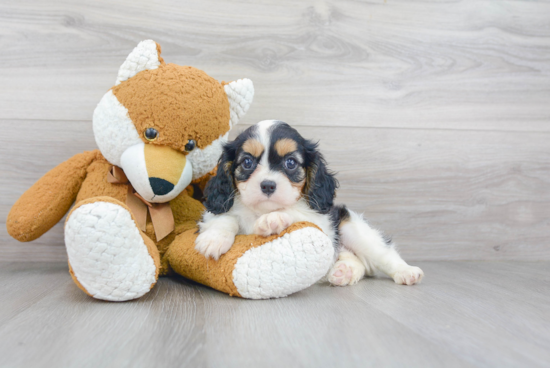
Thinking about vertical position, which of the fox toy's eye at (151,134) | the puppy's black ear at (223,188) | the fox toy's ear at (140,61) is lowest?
the puppy's black ear at (223,188)

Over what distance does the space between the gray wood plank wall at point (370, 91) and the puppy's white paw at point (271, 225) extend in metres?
0.87

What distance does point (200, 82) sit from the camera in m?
1.58

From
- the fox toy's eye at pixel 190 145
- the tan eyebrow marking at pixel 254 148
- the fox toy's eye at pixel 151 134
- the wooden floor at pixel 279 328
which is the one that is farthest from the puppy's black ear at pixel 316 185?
the fox toy's eye at pixel 151 134

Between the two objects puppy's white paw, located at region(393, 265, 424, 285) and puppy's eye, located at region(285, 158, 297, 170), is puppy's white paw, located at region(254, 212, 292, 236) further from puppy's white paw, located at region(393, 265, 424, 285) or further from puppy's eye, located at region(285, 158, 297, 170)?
puppy's white paw, located at region(393, 265, 424, 285)

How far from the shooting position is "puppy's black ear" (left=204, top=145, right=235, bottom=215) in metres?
1.56

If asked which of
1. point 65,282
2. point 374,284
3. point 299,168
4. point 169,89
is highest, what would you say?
point 169,89

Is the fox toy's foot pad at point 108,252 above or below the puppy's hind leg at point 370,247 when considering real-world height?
above

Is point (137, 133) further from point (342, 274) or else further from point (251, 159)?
point (342, 274)

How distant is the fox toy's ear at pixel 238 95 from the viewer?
1.67 m

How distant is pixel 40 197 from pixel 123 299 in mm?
652

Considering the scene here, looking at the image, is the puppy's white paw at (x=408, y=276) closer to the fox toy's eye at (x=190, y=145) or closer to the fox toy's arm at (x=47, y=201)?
the fox toy's eye at (x=190, y=145)

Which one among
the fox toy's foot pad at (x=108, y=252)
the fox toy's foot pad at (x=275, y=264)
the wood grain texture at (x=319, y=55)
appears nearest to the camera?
the fox toy's foot pad at (x=108, y=252)

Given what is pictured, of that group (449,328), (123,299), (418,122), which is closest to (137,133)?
(123,299)

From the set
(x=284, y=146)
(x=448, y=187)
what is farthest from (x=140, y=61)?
(x=448, y=187)
